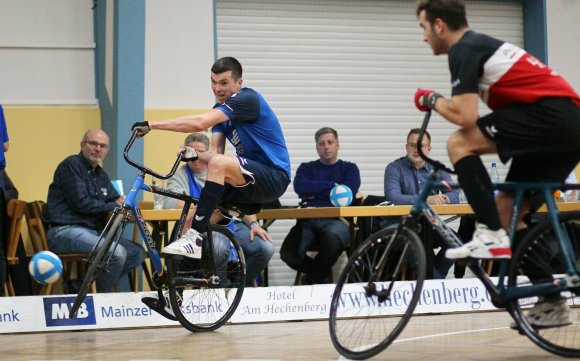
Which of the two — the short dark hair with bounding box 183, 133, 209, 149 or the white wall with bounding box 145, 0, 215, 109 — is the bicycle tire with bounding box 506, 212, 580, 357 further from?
the white wall with bounding box 145, 0, 215, 109

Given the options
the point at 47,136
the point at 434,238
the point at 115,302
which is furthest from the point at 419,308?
the point at 47,136

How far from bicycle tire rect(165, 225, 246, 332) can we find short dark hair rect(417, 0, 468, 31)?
2488mm

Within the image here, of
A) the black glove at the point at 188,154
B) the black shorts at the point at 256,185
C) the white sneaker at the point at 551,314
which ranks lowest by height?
the white sneaker at the point at 551,314

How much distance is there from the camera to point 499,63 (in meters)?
4.13

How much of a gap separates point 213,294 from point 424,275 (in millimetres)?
2515

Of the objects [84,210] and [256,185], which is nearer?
[256,185]

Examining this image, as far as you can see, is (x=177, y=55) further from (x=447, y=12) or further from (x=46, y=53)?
(x=447, y=12)

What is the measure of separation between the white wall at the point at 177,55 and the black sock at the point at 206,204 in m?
3.93

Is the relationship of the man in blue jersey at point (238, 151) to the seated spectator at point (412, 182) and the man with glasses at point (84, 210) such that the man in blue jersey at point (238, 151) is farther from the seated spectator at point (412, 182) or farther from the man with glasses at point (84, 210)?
the seated spectator at point (412, 182)

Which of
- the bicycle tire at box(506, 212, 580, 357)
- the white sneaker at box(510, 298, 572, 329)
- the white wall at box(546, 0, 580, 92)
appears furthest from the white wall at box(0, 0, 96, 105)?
the white sneaker at box(510, 298, 572, 329)

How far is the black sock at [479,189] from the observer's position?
411cm

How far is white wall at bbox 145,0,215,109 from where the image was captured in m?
9.66

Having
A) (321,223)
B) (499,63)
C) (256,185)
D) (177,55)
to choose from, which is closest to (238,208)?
(256,185)

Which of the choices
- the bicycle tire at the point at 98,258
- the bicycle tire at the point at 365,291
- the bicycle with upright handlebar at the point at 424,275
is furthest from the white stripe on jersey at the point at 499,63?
the bicycle tire at the point at 98,258
